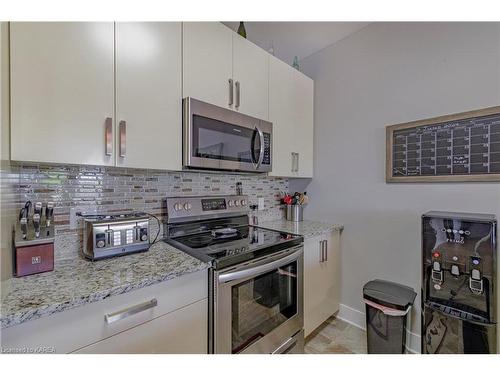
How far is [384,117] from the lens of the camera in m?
1.83

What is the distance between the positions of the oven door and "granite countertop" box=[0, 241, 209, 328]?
0.73 ft

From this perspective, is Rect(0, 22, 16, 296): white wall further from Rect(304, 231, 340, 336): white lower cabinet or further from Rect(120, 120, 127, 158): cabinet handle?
Rect(304, 231, 340, 336): white lower cabinet

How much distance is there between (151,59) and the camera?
119cm

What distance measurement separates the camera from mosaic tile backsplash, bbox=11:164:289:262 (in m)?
1.13

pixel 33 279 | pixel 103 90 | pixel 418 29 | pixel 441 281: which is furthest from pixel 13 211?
pixel 418 29

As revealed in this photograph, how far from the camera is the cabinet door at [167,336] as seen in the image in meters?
0.86

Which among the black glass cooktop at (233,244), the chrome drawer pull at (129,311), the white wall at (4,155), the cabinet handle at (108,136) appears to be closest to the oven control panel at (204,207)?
the black glass cooktop at (233,244)

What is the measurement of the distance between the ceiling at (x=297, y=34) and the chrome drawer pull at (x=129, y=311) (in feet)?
6.50

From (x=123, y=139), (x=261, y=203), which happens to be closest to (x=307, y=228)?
(x=261, y=203)

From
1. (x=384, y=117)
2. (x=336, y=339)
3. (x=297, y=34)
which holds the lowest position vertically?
(x=336, y=339)

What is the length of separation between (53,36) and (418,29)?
7.13ft

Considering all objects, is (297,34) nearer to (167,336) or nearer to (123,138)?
(123,138)

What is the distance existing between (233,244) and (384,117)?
1.53m

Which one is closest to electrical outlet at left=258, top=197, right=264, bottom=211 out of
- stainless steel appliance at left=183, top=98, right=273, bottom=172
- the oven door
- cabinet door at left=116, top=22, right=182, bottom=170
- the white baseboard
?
stainless steel appliance at left=183, top=98, right=273, bottom=172
